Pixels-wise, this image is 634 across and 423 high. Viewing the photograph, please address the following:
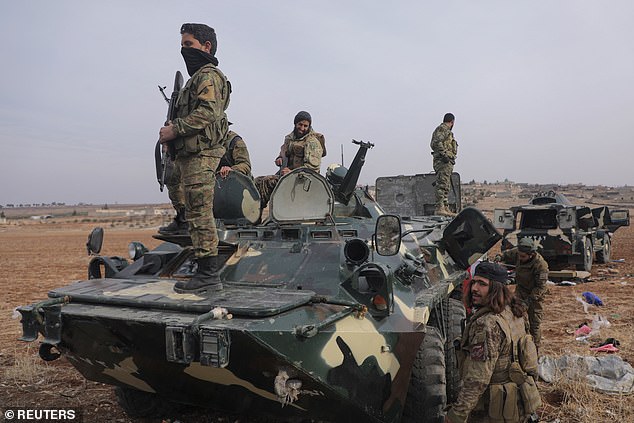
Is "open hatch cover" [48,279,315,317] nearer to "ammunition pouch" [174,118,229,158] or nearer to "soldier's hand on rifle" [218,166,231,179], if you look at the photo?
"ammunition pouch" [174,118,229,158]

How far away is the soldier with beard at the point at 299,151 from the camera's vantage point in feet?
20.2

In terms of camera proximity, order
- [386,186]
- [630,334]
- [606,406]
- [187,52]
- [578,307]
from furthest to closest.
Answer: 1. [386,186]
2. [578,307]
3. [630,334]
4. [606,406]
5. [187,52]

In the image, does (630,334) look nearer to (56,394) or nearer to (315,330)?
(315,330)

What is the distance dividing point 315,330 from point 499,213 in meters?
10.8

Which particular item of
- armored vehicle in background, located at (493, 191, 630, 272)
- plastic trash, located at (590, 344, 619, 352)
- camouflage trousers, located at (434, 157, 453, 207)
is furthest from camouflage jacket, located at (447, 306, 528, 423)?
armored vehicle in background, located at (493, 191, 630, 272)

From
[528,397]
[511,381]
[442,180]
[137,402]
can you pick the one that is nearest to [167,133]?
[137,402]

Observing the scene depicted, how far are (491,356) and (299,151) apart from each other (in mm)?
3781

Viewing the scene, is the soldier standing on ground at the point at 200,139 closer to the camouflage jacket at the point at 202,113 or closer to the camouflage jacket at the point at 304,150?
the camouflage jacket at the point at 202,113

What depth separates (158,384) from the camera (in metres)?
4.07

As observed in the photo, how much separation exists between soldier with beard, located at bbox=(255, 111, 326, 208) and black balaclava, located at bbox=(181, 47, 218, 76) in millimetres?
2054

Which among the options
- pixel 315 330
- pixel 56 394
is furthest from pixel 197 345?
pixel 56 394

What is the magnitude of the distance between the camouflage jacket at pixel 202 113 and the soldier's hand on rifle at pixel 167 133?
0.09 ft

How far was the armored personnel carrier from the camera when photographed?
11.1ft

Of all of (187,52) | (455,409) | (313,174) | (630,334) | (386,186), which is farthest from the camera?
(386,186)
